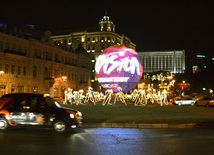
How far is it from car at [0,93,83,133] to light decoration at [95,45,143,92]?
14.0 meters

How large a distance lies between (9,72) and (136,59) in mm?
29361

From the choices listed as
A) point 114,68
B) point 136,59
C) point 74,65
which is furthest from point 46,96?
point 74,65

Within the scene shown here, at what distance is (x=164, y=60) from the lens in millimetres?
172625

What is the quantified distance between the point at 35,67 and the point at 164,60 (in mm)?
126505

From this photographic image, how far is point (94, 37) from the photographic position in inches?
5002

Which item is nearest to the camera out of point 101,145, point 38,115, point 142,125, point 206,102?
point 101,145

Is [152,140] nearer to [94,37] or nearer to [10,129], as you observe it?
Result: [10,129]

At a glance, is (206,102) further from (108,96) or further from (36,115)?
(36,115)

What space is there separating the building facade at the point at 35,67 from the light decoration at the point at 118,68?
78.3ft

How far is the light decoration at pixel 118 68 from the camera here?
90.0ft

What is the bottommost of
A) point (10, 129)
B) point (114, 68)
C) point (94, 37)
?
point (10, 129)

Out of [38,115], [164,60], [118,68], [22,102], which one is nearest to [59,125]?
[38,115]

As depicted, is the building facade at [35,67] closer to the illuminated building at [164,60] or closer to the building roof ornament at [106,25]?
the building roof ornament at [106,25]

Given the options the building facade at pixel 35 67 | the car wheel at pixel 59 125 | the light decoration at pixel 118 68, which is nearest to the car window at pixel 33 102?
the car wheel at pixel 59 125
